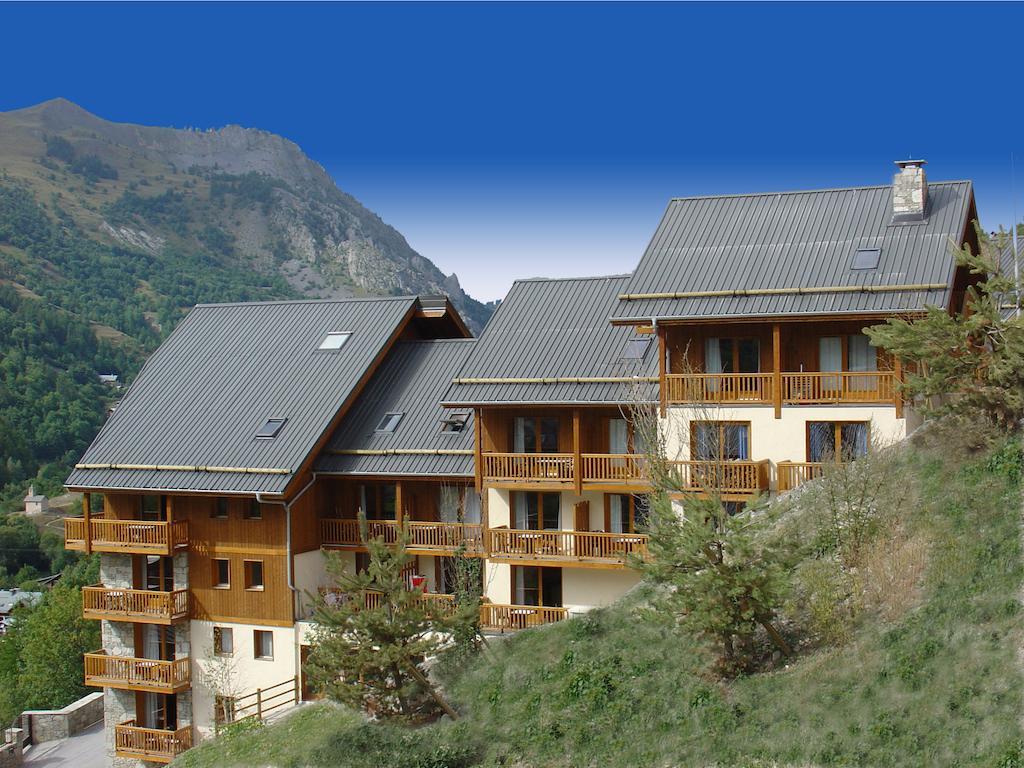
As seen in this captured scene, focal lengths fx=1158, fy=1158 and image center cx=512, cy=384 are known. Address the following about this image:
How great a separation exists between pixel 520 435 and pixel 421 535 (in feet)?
14.1

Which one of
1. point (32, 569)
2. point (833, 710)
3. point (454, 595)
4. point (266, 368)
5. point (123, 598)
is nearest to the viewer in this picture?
point (833, 710)

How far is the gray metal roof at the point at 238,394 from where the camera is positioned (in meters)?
35.5

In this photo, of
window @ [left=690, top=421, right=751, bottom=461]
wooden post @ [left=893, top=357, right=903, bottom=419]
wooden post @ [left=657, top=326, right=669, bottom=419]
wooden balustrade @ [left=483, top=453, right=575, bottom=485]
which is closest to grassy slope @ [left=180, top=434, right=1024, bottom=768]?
wooden post @ [left=893, top=357, right=903, bottom=419]

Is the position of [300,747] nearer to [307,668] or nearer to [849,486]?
[307,668]

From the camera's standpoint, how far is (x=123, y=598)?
36.0 metres

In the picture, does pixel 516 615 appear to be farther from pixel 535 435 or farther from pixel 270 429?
pixel 270 429

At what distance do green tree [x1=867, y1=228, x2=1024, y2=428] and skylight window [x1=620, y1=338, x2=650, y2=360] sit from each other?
8.03 m

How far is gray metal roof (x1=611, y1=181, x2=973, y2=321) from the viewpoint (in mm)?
29297

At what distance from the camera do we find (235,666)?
3534cm

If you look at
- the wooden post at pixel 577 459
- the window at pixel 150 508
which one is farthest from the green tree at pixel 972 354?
Result: the window at pixel 150 508

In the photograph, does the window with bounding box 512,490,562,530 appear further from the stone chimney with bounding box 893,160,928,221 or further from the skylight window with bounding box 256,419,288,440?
the stone chimney with bounding box 893,160,928,221

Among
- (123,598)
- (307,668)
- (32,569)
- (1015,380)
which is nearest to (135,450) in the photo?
(123,598)

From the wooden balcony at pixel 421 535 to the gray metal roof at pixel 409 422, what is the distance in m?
1.60

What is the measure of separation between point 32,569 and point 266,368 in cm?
7480
